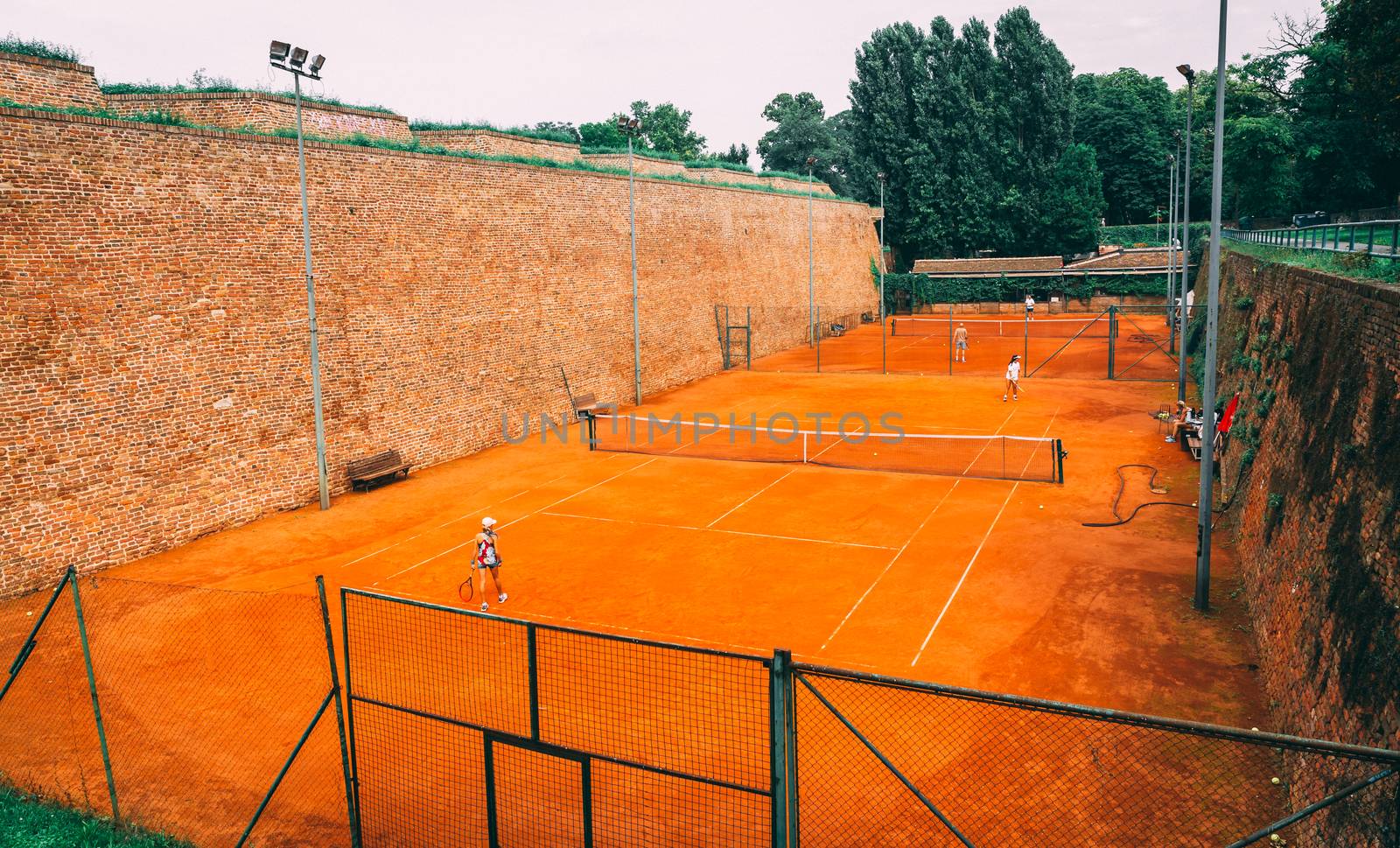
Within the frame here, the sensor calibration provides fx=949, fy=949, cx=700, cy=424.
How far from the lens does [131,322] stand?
736 inches

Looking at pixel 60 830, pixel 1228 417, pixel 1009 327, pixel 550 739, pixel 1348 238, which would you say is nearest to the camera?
pixel 60 830

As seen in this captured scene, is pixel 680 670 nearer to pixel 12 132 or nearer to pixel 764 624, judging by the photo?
pixel 764 624

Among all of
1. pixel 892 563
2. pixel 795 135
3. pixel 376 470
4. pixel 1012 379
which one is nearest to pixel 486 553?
pixel 892 563

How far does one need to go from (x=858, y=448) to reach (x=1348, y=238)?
12182 mm

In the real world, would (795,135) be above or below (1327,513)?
above

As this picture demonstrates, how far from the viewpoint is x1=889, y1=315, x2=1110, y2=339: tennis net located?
55094 mm

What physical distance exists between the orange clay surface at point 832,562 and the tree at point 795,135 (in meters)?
84.2

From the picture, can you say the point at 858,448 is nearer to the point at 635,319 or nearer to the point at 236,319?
the point at 635,319

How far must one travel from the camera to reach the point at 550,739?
1116cm

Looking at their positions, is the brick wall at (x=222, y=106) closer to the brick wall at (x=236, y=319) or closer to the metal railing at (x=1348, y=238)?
the brick wall at (x=236, y=319)

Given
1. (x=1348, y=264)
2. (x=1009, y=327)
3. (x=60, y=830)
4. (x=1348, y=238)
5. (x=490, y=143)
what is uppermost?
(x=490, y=143)

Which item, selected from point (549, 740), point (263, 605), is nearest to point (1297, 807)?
point (549, 740)

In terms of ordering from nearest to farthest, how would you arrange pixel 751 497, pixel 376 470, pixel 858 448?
pixel 751 497, pixel 376 470, pixel 858 448

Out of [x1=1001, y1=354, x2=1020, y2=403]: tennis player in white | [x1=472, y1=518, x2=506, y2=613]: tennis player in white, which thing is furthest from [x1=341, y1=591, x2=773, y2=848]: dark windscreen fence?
[x1=1001, y1=354, x2=1020, y2=403]: tennis player in white
